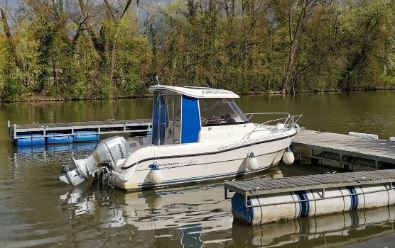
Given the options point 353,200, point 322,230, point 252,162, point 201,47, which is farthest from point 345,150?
point 201,47

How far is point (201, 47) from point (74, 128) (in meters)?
35.4

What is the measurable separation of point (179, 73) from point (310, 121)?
29.7m

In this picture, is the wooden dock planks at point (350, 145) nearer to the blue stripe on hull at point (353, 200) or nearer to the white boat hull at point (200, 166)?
the white boat hull at point (200, 166)

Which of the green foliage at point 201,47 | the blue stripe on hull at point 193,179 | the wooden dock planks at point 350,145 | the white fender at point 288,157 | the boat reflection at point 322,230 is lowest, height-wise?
the boat reflection at point 322,230

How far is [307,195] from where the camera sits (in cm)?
1104

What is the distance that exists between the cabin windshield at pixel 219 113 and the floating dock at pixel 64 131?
9.44 meters

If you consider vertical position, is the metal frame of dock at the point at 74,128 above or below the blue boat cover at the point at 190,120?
below

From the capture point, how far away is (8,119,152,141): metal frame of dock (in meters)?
23.6

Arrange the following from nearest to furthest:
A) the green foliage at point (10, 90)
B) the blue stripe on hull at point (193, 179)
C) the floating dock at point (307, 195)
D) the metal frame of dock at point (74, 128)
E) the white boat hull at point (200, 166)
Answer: the floating dock at point (307, 195) → the white boat hull at point (200, 166) → the blue stripe on hull at point (193, 179) → the metal frame of dock at point (74, 128) → the green foliage at point (10, 90)

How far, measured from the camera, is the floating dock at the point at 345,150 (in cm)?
1521

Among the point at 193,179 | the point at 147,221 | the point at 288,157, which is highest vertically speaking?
the point at 288,157

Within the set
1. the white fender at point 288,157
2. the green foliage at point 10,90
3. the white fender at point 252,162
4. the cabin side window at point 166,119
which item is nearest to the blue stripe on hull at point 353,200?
the white fender at point 252,162

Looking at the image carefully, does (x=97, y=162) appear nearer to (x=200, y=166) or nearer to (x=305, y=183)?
(x=200, y=166)

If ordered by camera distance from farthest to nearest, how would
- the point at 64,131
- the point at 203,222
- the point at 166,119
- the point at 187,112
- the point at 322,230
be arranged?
the point at 64,131 < the point at 166,119 < the point at 187,112 < the point at 203,222 < the point at 322,230
